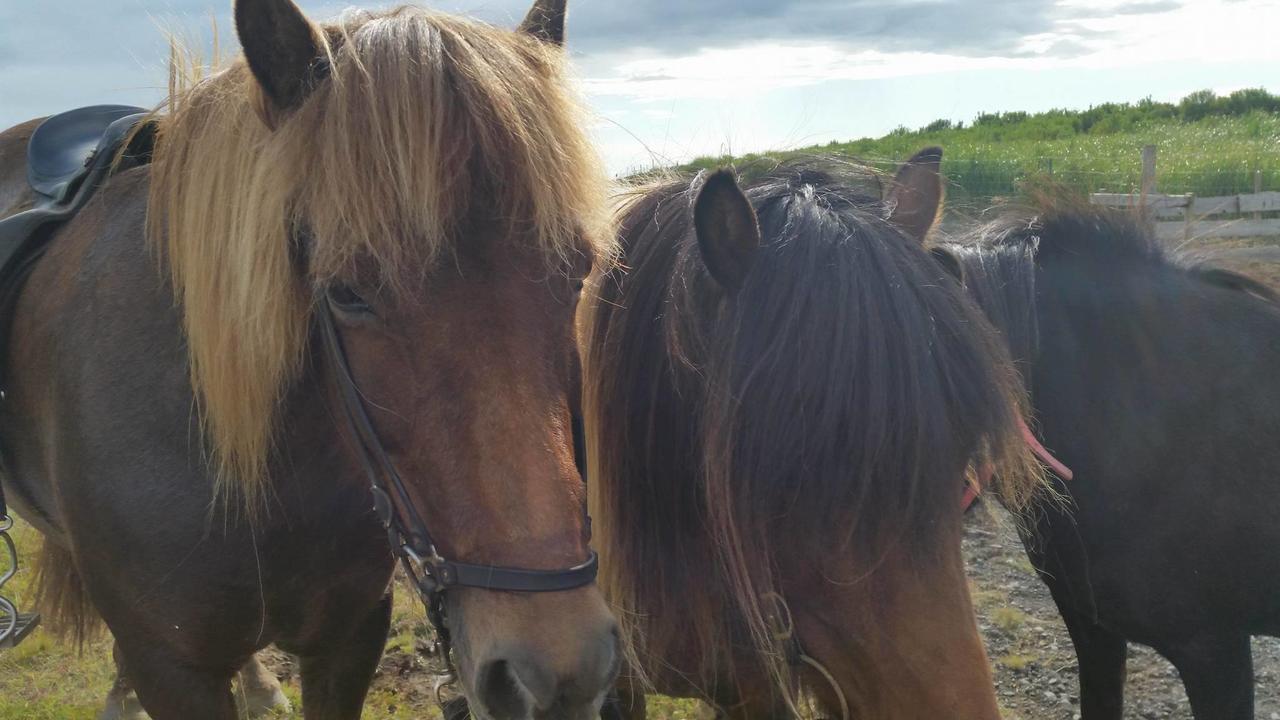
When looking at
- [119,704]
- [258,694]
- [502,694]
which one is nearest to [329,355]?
[502,694]

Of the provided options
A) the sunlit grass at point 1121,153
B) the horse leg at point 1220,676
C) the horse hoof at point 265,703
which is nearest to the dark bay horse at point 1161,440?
the horse leg at point 1220,676

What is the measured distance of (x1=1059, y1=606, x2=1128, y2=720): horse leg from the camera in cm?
298

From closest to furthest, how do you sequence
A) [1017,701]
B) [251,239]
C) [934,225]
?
[251,239] → [934,225] → [1017,701]

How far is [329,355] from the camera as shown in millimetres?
1640

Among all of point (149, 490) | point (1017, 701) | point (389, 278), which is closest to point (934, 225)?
point (389, 278)

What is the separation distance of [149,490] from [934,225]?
202 cm

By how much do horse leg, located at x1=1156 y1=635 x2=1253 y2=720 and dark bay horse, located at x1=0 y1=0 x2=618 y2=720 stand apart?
7.05ft

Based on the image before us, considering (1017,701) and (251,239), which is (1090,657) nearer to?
(1017,701)

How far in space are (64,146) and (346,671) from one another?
197cm

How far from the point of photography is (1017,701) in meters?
3.91

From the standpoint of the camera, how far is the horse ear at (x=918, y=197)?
217cm

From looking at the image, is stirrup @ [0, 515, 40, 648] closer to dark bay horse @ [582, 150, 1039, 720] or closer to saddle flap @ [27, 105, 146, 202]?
saddle flap @ [27, 105, 146, 202]

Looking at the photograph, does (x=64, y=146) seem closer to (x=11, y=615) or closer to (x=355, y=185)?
(x=11, y=615)

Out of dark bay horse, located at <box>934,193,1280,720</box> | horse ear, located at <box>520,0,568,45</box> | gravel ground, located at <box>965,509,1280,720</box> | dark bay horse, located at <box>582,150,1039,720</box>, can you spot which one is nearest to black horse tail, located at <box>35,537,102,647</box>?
dark bay horse, located at <box>582,150,1039,720</box>
